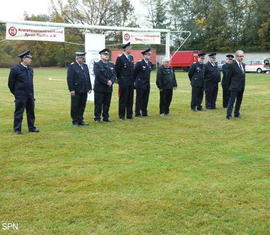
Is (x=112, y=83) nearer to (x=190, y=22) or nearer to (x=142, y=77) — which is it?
(x=142, y=77)

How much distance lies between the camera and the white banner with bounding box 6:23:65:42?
11.3m

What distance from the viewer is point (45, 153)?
7426mm

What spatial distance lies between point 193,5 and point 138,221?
65.0m

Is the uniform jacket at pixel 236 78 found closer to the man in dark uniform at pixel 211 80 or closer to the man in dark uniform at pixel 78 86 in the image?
the man in dark uniform at pixel 211 80

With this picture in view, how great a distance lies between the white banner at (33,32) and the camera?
11.3 meters

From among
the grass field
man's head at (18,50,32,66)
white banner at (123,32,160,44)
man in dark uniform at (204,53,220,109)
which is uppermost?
white banner at (123,32,160,44)

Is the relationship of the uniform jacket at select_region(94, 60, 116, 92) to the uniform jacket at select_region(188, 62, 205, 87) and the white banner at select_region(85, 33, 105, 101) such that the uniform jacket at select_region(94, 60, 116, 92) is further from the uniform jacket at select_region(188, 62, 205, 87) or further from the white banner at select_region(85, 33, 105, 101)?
the uniform jacket at select_region(188, 62, 205, 87)

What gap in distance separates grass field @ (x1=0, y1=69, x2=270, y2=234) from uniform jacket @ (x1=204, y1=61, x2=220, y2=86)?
348 cm

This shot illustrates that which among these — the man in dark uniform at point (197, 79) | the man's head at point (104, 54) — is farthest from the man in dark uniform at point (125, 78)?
the man in dark uniform at point (197, 79)

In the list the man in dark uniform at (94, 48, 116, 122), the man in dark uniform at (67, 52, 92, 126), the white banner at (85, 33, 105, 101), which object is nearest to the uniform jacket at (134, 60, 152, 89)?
the man in dark uniform at (94, 48, 116, 122)

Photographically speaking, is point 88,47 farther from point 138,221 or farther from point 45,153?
point 138,221

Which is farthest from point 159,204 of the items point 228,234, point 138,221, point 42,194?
point 42,194

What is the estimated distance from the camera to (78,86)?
33.7 ft

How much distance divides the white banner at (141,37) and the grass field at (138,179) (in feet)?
15.4
